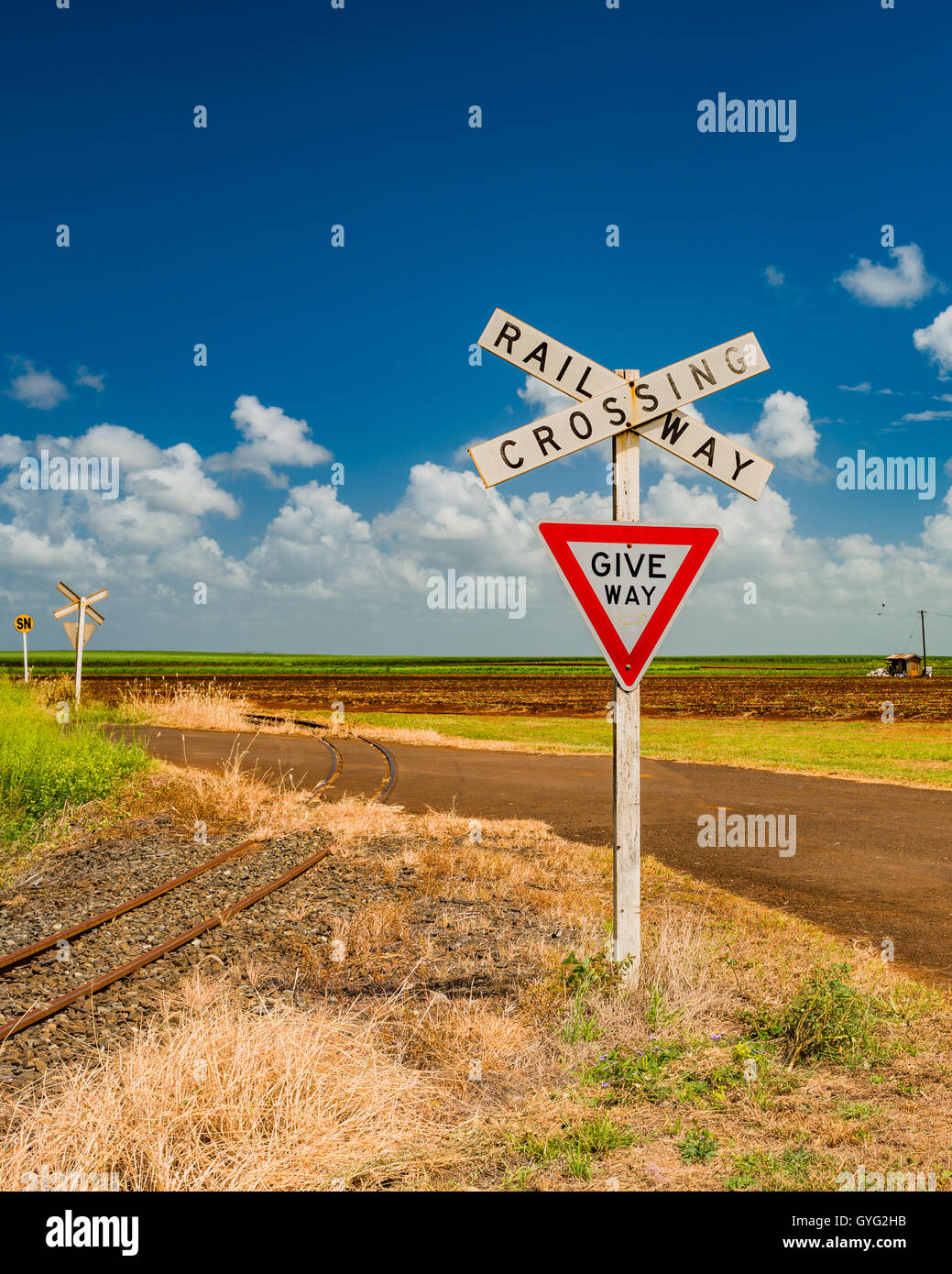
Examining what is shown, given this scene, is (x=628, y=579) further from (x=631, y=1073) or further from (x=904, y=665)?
(x=904, y=665)

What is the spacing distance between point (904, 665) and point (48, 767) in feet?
290

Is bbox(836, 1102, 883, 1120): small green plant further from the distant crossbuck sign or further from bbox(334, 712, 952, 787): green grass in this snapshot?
bbox(334, 712, 952, 787): green grass

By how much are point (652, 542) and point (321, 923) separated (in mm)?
4377

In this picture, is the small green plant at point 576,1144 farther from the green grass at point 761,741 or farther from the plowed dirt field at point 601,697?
the plowed dirt field at point 601,697

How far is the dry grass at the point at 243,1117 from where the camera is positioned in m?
2.94

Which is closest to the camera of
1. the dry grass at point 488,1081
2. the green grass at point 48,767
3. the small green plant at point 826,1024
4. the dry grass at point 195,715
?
the dry grass at point 488,1081

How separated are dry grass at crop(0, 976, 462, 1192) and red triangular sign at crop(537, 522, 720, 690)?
2.34 metres

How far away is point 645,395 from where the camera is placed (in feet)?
15.6

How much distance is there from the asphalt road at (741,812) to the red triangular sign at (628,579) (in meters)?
3.47

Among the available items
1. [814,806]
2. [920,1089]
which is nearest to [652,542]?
[920,1089]

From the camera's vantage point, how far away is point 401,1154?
310 cm

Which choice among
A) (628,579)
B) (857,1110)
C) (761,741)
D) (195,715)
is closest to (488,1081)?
(857,1110)

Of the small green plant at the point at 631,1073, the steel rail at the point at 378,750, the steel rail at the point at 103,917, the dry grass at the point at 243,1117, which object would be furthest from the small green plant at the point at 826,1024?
the steel rail at the point at 378,750
